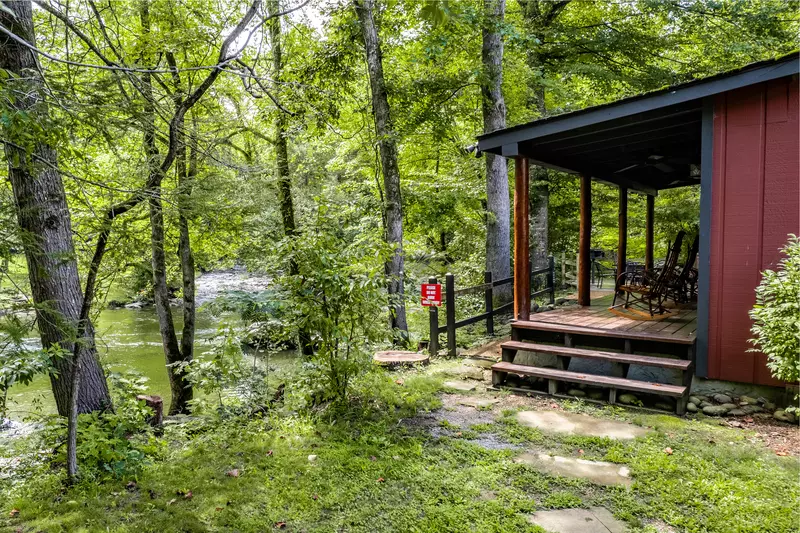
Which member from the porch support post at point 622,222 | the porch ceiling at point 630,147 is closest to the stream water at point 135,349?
the porch ceiling at point 630,147

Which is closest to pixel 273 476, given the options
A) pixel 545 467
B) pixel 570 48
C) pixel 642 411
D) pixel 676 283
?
pixel 545 467

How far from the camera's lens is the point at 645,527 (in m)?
2.43

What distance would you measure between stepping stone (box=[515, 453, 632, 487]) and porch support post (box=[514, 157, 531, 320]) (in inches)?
99.4

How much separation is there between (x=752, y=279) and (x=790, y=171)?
928mm

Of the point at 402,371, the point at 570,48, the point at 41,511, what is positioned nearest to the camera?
the point at 41,511

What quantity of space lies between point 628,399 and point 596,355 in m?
0.51

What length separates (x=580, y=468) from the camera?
10.2 feet

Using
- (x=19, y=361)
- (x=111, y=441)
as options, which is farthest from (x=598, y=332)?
(x=19, y=361)

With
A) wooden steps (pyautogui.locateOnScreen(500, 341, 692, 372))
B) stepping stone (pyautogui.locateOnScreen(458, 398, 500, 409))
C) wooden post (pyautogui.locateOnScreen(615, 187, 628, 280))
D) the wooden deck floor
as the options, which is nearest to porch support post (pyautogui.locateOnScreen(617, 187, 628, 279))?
wooden post (pyautogui.locateOnScreen(615, 187, 628, 280))

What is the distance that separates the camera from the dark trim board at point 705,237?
13.8 ft

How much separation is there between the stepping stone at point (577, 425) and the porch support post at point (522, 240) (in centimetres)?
169

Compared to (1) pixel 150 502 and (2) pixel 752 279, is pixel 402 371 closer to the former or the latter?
(1) pixel 150 502

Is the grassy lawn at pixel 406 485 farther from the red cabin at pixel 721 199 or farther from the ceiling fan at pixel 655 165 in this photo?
the ceiling fan at pixel 655 165

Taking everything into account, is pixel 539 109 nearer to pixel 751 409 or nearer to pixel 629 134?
pixel 629 134
